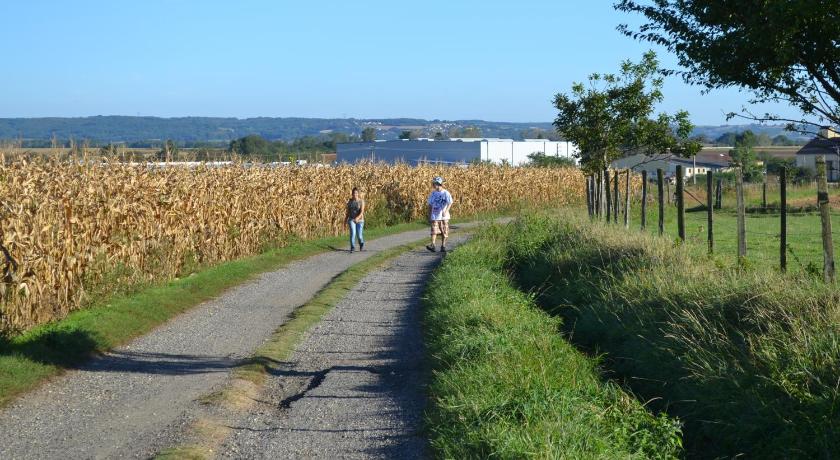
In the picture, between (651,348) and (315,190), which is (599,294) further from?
(315,190)

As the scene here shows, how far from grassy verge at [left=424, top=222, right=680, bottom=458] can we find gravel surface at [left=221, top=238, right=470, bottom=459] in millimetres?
306

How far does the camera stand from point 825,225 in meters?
11.7

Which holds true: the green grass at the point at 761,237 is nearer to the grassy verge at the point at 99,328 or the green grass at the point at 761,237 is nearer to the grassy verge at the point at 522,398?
the grassy verge at the point at 522,398

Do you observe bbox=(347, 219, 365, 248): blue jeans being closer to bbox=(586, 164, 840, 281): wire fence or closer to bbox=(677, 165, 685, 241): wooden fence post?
bbox=(586, 164, 840, 281): wire fence

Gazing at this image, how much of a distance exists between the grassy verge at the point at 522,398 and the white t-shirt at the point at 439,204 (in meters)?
11.6

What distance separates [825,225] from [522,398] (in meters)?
5.78

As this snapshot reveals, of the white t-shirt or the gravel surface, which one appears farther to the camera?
the white t-shirt

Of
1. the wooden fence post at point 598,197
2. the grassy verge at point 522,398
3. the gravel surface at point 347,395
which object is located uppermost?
the wooden fence post at point 598,197

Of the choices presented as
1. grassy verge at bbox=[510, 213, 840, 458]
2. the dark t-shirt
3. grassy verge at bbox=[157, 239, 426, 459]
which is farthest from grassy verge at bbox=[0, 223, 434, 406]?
grassy verge at bbox=[510, 213, 840, 458]

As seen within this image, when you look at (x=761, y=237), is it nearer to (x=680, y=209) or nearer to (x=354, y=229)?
(x=680, y=209)

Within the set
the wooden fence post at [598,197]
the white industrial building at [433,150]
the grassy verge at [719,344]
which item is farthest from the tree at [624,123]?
the white industrial building at [433,150]

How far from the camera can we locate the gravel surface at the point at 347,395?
310 inches

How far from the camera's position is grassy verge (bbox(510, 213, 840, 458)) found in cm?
739

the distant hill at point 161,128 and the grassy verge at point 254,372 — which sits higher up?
the distant hill at point 161,128
